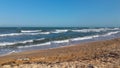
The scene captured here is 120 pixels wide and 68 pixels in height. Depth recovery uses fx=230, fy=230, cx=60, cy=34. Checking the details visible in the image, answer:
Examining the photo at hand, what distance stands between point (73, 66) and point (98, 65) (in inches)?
33.2

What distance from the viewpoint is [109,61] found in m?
8.44

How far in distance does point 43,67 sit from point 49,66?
0.22 m

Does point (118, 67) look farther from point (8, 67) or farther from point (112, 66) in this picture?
point (8, 67)

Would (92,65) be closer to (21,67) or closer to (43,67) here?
(43,67)

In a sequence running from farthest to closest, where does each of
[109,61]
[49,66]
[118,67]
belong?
[109,61] → [49,66] → [118,67]

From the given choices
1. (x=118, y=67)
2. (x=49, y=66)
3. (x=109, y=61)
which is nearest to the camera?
(x=118, y=67)

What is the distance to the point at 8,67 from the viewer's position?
782cm

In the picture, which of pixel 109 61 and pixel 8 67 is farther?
pixel 109 61

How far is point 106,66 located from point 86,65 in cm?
66

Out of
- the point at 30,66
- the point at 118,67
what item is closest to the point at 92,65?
the point at 118,67

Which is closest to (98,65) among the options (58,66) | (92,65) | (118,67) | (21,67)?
(92,65)

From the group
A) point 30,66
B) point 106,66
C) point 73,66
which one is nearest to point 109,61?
point 106,66

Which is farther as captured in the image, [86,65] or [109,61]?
[109,61]

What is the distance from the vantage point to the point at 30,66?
7.87m
